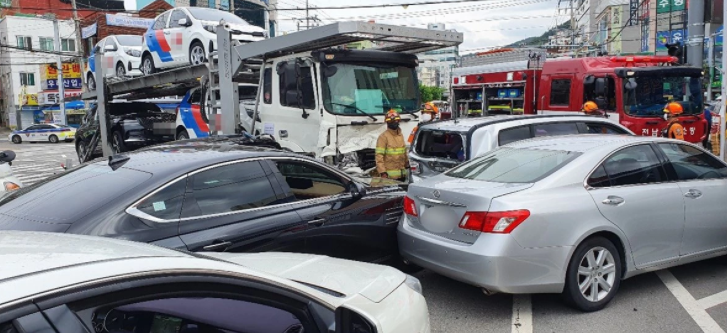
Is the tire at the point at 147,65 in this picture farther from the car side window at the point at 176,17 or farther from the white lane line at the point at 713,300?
the white lane line at the point at 713,300

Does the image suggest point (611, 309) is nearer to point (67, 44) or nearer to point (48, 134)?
point (48, 134)

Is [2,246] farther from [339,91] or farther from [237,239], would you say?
[339,91]

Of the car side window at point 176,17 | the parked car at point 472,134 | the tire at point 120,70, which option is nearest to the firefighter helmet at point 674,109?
the parked car at point 472,134

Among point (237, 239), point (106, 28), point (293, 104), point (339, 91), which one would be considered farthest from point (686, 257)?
point (106, 28)

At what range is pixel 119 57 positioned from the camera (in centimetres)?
1533

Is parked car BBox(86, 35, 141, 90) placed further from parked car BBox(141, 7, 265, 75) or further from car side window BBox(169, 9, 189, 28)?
car side window BBox(169, 9, 189, 28)

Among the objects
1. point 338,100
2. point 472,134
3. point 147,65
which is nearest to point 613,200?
point 472,134

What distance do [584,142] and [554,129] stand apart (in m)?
2.26

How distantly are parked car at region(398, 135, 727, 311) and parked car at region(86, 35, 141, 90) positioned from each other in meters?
12.1

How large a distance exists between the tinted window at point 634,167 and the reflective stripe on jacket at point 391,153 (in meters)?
3.37

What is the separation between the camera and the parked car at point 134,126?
1355 centimetres

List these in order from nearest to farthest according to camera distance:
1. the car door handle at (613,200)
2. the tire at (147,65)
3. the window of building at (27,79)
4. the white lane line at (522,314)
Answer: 1. the white lane line at (522,314)
2. the car door handle at (613,200)
3. the tire at (147,65)
4. the window of building at (27,79)

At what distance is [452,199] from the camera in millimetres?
4598

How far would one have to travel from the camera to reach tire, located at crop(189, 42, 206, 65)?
468 inches
